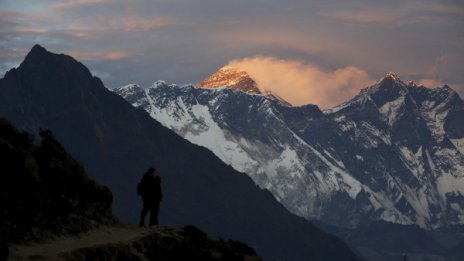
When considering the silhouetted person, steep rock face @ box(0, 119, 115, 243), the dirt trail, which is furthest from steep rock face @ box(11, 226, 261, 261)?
the silhouetted person

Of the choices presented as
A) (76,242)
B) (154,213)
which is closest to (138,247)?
(76,242)

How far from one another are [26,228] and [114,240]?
3571mm

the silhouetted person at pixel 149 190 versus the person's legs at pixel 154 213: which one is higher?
the silhouetted person at pixel 149 190

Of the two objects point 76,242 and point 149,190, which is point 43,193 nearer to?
point 76,242

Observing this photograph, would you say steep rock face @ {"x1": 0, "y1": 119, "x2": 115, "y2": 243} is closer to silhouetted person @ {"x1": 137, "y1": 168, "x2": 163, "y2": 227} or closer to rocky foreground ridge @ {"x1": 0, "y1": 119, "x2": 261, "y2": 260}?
rocky foreground ridge @ {"x1": 0, "y1": 119, "x2": 261, "y2": 260}

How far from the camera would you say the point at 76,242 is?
46.4 meters

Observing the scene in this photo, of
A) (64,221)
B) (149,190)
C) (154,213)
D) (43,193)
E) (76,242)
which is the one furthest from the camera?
(154,213)

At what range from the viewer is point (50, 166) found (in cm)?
5081

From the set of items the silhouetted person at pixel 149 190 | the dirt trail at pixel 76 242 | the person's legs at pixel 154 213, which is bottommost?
the dirt trail at pixel 76 242

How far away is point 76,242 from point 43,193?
3.24 m

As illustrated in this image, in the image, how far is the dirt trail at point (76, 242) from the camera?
4197cm

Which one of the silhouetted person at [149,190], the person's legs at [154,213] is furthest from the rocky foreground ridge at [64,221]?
the person's legs at [154,213]

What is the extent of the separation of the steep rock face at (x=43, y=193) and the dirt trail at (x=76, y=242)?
423 millimetres

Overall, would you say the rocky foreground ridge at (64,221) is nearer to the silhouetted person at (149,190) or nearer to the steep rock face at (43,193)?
the steep rock face at (43,193)
